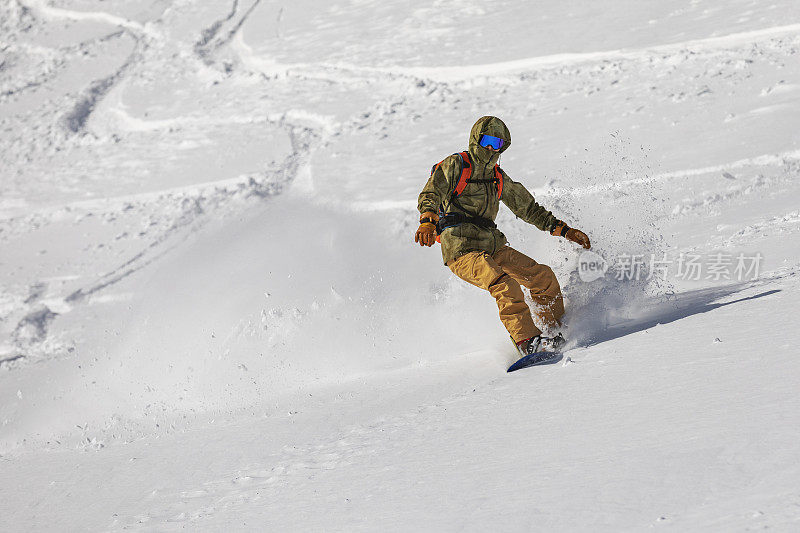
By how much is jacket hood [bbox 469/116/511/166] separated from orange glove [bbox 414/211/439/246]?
551mm

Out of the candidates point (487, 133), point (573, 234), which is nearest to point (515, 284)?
point (573, 234)

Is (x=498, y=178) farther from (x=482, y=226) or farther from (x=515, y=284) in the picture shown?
(x=515, y=284)

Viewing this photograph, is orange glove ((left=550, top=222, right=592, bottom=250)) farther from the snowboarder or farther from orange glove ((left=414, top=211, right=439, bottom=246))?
orange glove ((left=414, top=211, right=439, bottom=246))

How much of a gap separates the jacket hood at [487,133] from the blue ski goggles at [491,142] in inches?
0.7

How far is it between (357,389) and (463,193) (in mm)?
1429

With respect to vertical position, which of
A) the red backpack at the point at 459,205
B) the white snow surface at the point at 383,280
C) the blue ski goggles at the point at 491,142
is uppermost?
the blue ski goggles at the point at 491,142

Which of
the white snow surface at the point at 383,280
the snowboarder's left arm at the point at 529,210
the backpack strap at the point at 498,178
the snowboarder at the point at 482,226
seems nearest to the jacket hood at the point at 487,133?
the snowboarder at the point at 482,226

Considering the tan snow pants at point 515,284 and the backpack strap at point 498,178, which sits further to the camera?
the backpack strap at point 498,178

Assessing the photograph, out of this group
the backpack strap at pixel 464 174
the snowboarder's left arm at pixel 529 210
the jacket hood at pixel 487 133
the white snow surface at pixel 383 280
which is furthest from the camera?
the snowboarder's left arm at pixel 529 210

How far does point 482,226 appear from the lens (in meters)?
5.04

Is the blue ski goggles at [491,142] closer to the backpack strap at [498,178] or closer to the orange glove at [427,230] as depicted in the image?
the backpack strap at [498,178]

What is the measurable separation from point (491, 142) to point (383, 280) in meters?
2.85

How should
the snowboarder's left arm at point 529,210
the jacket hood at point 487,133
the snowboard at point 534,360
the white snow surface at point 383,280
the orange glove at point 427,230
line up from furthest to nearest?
the snowboarder's left arm at point 529,210, the jacket hood at point 487,133, the orange glove at point 427,230, the snowboard at point 534,360, the white snow surface at point 383,280

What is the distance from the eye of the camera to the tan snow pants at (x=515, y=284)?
454cm
